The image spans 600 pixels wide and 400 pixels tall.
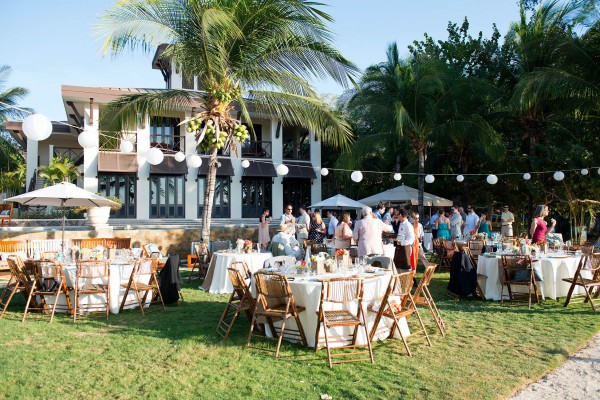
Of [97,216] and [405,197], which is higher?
[405,197]

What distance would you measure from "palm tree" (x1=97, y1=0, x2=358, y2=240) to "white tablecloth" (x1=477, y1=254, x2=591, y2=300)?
188 inches

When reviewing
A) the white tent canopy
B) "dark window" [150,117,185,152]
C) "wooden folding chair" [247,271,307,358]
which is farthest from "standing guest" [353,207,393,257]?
"dark window" [150,117,185,152]

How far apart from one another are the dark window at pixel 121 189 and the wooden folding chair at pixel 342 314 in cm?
1906

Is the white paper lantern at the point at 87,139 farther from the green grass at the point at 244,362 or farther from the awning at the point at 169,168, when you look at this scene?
the awning at the point at 169,168

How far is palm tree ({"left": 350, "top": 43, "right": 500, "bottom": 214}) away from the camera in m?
19.0

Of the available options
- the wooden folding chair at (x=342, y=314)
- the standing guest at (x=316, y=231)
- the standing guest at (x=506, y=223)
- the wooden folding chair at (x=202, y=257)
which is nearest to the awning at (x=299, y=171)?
the standing guest at (x=506, y=223)

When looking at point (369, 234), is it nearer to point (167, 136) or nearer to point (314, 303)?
point (314, 303)

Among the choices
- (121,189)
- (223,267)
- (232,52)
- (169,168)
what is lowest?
(223,267)

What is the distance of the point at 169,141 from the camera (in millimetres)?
24641

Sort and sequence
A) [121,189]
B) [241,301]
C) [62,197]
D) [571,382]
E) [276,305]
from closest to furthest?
[571,382]
[276,305]
[241,301]
[62,197]
[121,189]

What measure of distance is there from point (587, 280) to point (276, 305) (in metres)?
5.49

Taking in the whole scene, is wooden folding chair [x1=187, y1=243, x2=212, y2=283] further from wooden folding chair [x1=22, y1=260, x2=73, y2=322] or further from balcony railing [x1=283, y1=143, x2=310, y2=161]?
balcony railing [x1=283, y1=143, x2=310, y2=161]

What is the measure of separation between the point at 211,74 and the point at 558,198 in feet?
Result: 48.7

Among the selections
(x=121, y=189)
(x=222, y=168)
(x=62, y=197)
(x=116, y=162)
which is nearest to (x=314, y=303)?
(x=62, y=197)
